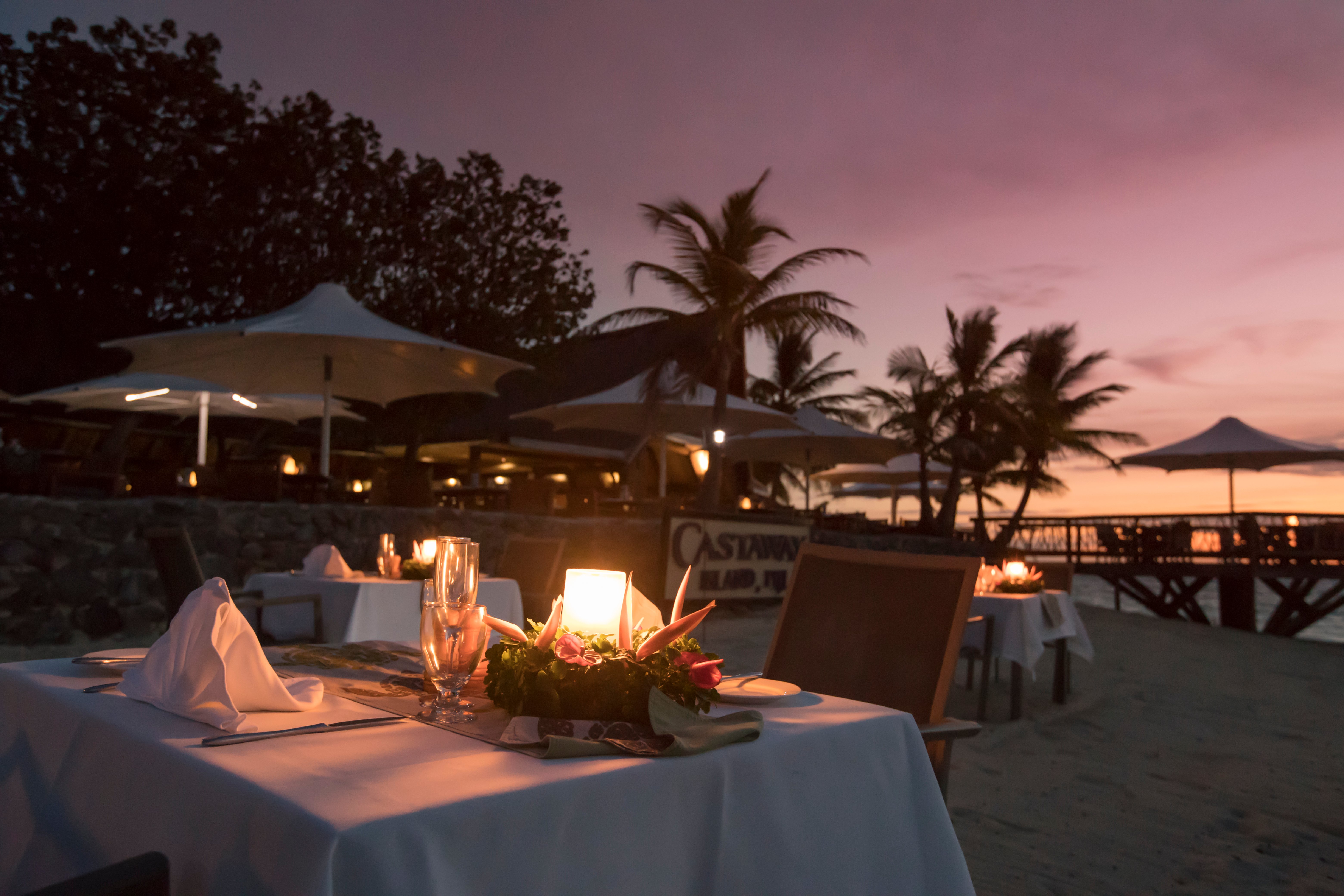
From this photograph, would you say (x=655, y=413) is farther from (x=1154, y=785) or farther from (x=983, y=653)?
(x=1154, y=785)

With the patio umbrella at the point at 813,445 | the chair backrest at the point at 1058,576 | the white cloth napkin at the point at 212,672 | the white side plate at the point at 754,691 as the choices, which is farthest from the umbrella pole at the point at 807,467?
the white cloth napkin at the point at 212,672

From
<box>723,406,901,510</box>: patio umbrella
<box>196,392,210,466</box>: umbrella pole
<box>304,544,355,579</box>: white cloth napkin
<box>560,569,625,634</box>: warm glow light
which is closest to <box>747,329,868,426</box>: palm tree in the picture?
<box>723,406,901,510</box>: patio umbrella

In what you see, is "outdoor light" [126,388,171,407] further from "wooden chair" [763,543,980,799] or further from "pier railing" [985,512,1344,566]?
"pier railing" [985,512,1344,566]

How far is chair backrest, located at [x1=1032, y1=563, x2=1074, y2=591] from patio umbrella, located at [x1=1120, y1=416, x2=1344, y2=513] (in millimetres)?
11202

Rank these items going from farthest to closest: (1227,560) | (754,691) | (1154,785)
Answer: (1227,560)
(1154,785)
(754,691)

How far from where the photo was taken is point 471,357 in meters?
7.99

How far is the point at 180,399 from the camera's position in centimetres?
1041

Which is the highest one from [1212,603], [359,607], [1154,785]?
[359,607]

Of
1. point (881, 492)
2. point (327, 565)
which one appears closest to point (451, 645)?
point (327, 565)

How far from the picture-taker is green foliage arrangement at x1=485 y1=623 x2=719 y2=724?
4.42 feet

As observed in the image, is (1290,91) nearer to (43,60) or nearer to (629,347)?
(629,347)

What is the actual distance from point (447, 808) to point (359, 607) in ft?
13.0

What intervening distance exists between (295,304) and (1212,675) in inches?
388

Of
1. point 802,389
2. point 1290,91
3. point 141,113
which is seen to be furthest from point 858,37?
point 802,389
